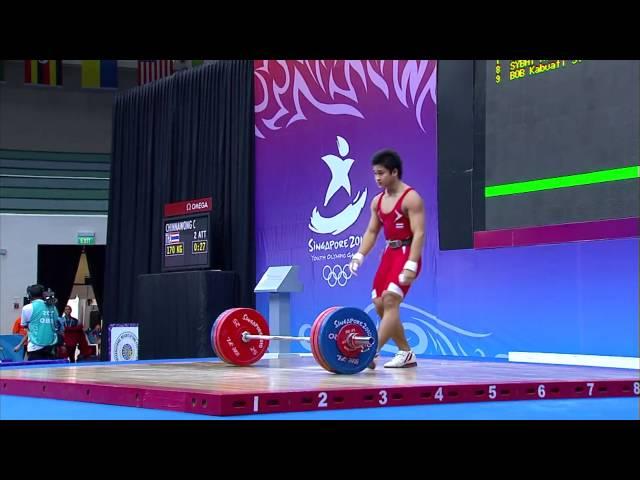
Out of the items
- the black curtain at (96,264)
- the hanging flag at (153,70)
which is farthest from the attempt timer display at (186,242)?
the black curtain at (96,264)

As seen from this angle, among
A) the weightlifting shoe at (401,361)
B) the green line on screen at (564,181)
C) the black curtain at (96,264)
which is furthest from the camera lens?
the black curtain at (96,264)

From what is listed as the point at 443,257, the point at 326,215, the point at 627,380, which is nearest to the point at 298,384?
the point at 627,380

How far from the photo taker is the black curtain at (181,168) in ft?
39.8

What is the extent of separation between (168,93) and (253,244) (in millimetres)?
3110

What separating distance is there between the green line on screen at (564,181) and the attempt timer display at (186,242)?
4736mm

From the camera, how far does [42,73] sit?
1811cm

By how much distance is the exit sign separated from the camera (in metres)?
18.6

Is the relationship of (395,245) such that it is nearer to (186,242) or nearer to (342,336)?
(342,336)

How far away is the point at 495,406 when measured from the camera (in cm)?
451

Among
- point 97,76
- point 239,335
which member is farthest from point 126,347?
point 97,76

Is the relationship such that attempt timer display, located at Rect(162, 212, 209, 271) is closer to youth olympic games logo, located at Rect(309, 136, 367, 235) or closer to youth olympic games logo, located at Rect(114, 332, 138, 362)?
youth olympic games logo, located at Rect(114, 332, 138, 362)

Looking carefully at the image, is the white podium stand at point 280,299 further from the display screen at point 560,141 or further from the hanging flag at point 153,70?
the hanging flag at point 153,70

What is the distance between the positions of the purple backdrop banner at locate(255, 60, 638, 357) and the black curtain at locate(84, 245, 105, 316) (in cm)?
780
